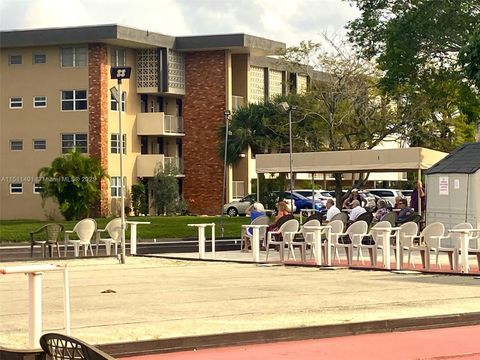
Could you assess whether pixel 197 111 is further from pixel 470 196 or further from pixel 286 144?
pixel 470 196

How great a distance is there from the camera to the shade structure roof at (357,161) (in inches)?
1372

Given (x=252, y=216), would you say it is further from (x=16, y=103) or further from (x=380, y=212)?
(x=16, y=103)

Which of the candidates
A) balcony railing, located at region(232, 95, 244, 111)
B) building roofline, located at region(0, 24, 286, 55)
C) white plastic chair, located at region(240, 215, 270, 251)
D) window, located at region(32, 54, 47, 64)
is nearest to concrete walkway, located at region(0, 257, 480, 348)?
white plastic chair, located at region(240, 215, 270, 251)

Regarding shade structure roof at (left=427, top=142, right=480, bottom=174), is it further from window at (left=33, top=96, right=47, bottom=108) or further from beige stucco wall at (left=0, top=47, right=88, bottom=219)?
window at (left=33, top=96, right=47, bottom=108)

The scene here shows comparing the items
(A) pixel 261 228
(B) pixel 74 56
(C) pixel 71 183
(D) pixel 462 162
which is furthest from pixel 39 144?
(D) pixel 462 162

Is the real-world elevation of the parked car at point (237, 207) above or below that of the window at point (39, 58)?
below

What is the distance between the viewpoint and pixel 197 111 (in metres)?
66.2

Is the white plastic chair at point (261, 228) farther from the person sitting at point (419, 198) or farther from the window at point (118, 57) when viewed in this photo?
the window at point (118, 57)

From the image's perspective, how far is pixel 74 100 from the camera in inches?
2441

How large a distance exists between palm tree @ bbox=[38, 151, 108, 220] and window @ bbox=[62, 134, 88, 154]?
597 cm

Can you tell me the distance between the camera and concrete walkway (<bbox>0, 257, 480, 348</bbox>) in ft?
44.3

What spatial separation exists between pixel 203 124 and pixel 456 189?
37.6 meters

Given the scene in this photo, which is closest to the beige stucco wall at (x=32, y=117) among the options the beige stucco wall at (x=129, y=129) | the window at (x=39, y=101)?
the window at (x=39, y=101)

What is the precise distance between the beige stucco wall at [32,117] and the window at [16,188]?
220 mm
